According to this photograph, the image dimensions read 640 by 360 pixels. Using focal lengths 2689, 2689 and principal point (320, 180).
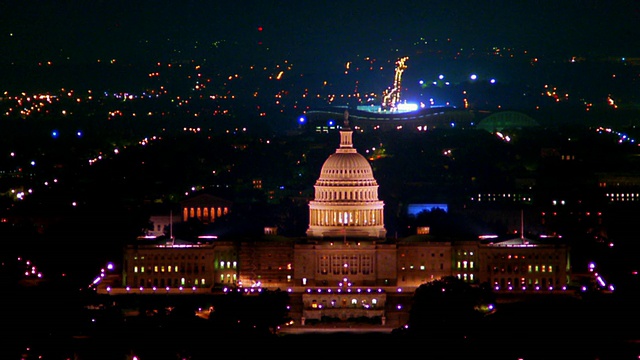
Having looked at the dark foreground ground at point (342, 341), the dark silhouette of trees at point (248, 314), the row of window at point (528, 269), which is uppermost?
the row of window at point (528, 269)

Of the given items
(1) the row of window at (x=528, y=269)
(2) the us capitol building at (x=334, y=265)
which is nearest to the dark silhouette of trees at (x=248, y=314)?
(2) the us capitol building at (x=334, y=265)

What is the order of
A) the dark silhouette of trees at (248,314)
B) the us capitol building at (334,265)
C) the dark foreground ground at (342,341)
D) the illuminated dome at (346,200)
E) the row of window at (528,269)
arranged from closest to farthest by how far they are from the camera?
the dark foreground ground at (342,341), the dark silhouette of trees at (248,314), the us capitol building at (334,265), the row of window at (528,269), the illuminated dome at (346,200)

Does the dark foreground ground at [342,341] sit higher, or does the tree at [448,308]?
the tree at [448,308]

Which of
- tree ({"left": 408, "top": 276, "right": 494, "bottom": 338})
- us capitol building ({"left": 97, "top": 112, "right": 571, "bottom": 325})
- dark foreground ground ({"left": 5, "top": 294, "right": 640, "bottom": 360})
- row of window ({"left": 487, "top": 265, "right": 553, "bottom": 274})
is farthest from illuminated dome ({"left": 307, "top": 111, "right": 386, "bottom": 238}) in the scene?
dark foreground ground ({"left": 5, "top": 294, "right": 640, "bottom": 360})

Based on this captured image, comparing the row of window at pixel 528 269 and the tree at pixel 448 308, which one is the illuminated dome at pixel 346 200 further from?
the tree at pixel 448 308

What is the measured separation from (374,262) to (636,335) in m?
19.7

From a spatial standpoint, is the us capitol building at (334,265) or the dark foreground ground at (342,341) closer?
the dark foreground ground at (342,341)

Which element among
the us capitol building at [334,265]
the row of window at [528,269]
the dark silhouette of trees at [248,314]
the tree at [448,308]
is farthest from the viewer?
the row of window at [528,269]

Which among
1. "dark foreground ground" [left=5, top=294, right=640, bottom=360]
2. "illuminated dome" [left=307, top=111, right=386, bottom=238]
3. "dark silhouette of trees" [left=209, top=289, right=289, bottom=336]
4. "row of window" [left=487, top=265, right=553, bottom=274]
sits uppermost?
"illuminated dome" [left=307, top=111, right=386, bottom=238]

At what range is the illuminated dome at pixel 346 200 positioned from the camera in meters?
107

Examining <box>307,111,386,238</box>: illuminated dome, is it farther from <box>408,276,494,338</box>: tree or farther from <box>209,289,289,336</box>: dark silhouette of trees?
<box>209,289,289,336</box>: dark silhouette of trees

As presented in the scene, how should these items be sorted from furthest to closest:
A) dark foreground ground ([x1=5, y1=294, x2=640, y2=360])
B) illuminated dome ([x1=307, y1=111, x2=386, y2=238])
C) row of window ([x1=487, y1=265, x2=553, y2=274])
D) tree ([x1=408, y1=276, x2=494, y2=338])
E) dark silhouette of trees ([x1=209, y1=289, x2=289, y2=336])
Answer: illuminated dome ([x1=307, y1=111, x2=386, y2=238]) < row of window ([x1=487, y1=265, x2=553, y2=274]) < dark silhouette of trees ([x1=209, y1=289, x2=289, y2=336]) < tree ([x1=408, y1=276, x2=494, y2=338]) < dark foreground ground ([x1=5, y1=294, x2=640, y2=360])

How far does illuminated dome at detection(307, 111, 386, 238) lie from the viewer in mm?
107312

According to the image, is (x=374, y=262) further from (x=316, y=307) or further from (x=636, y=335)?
(x=636, y=335)
